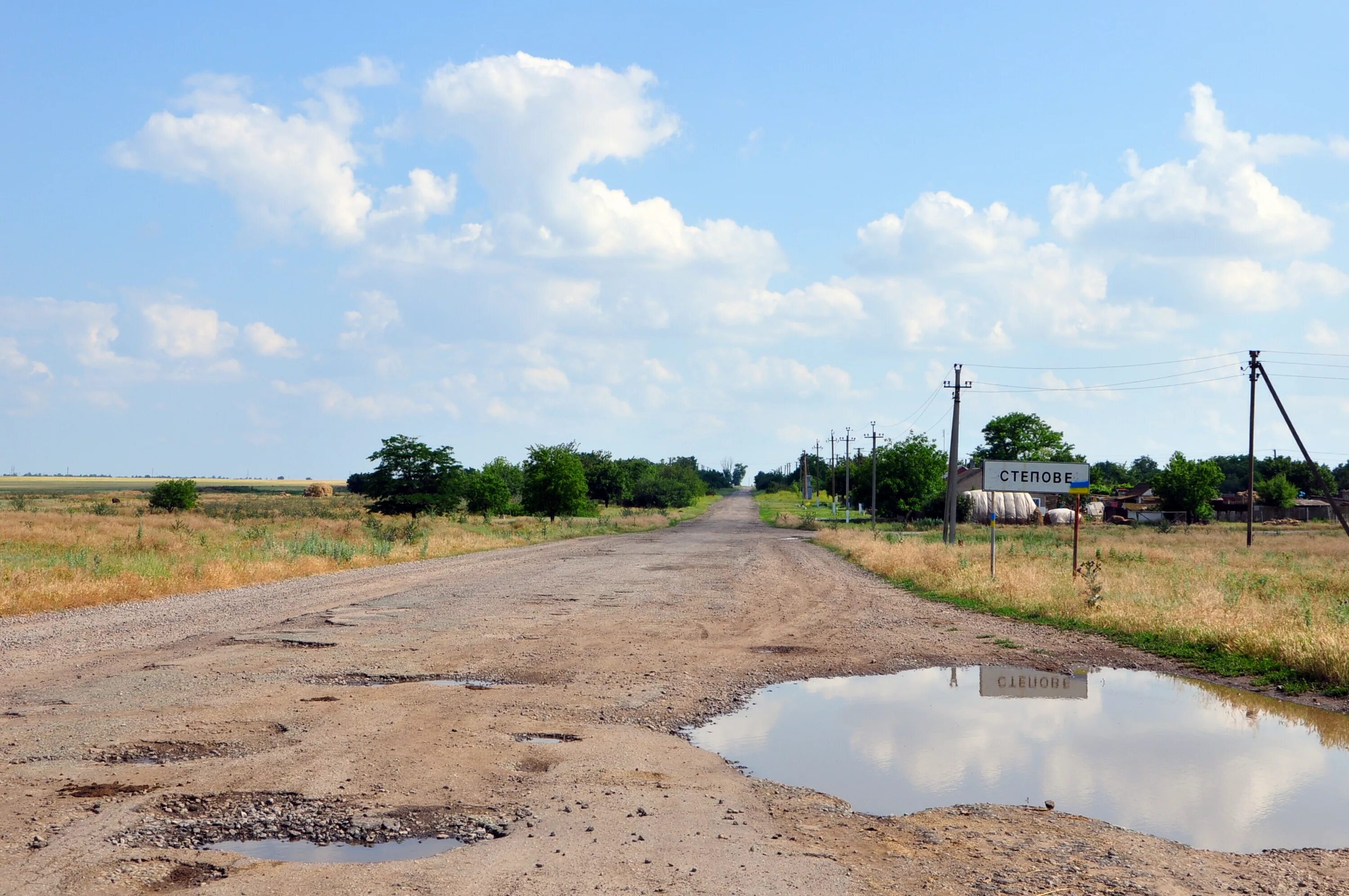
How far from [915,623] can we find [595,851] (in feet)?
39.9

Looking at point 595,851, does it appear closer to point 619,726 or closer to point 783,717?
point 619,726

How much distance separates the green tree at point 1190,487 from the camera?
80.6 m

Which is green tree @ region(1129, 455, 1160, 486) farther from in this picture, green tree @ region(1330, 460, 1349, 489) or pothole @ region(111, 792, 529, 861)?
pothole @ region(111, 792, 529, 861)

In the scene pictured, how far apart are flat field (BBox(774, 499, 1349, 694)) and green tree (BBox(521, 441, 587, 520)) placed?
23.8 metres

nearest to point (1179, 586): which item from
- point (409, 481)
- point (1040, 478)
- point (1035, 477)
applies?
point (1040, 478)

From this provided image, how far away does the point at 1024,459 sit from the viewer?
238 ft

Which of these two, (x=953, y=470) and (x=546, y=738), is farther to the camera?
(x=953, y=470)

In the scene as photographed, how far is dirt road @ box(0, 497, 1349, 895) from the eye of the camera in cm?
505

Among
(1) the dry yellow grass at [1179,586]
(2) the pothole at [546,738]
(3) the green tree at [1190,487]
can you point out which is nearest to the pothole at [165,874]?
(2) the pothole at [546,738]

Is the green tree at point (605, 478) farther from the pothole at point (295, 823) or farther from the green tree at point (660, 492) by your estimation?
the pothole at point (295, 823)

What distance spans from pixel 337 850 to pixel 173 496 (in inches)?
2704

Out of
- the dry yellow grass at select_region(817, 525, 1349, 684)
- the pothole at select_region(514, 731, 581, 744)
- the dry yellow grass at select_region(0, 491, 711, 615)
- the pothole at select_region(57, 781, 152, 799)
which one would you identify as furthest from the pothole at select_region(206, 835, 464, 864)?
the dry yellow grass at select_region(0, 491, 711, 615)

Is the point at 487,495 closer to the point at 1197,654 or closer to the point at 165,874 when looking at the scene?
the point at 1197,654

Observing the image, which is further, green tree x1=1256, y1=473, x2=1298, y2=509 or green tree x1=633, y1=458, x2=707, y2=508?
green tree x1=633, y1=458, x2=707, y2=508
